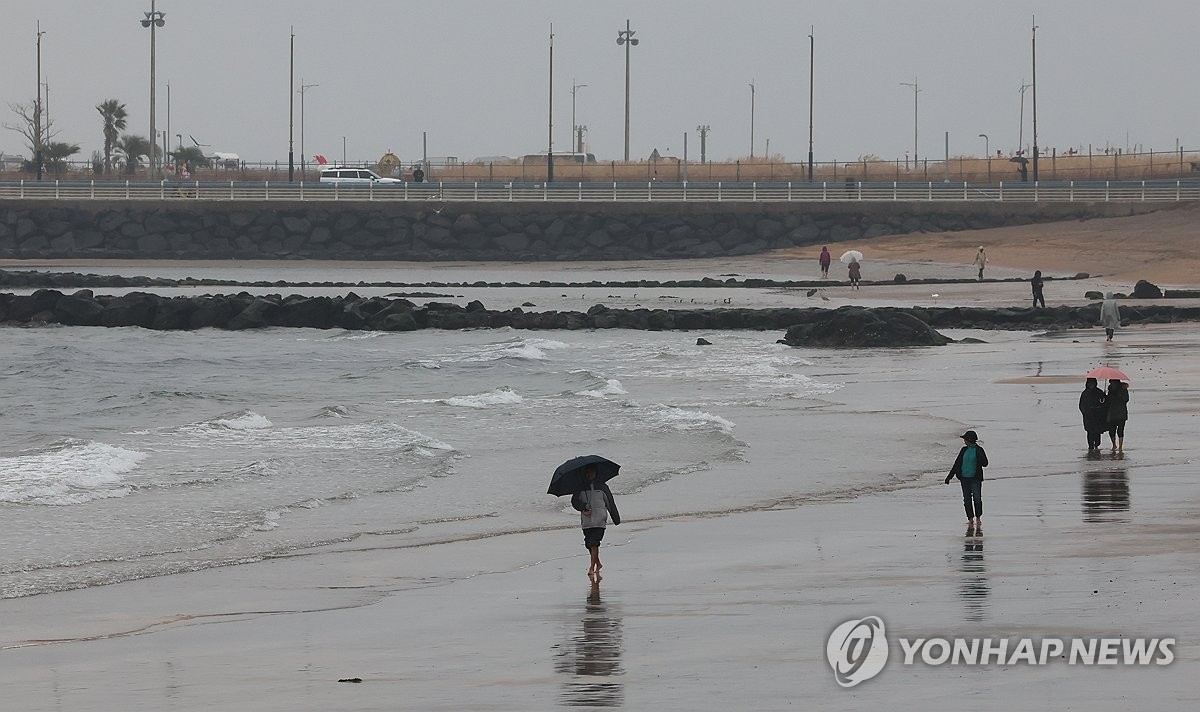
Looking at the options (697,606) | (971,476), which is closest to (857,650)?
(697,606)

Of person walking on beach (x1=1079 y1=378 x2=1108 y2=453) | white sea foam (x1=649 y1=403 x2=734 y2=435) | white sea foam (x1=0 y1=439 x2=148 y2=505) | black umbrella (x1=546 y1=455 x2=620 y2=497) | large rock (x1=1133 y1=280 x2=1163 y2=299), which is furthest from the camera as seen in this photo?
large rock (x1=1133 y1=280 x2=1163 y2=299)

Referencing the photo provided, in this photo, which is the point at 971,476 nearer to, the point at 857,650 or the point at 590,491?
the point at 590,491

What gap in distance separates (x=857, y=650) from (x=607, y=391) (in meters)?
17.9

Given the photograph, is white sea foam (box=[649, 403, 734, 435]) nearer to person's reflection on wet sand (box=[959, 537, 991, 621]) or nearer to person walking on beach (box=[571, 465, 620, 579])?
person's reflection on wet sand (box=[959, 537, 991, 621])

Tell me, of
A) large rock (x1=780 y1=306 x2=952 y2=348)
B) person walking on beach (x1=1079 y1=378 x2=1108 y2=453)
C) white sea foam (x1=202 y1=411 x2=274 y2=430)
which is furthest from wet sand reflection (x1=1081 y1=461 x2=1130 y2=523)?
large rock (x1=780 y1=306 x2=952 y2=348)

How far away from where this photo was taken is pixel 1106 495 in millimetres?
14594

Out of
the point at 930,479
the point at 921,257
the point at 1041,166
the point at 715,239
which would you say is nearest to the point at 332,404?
the point at 930,479

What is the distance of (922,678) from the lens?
26.2ft

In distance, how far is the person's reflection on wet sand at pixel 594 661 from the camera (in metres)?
8.05

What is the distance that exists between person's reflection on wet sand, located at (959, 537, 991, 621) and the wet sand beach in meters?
0.04

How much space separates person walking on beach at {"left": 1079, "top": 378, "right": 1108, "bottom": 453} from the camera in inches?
670

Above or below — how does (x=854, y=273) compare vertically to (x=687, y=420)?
above

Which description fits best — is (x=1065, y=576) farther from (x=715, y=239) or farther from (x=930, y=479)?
(x=715, y=239)
